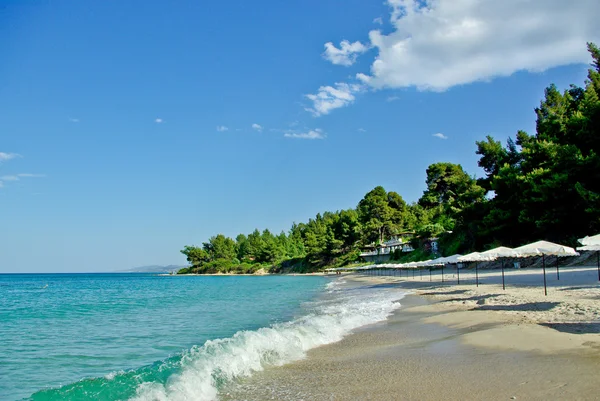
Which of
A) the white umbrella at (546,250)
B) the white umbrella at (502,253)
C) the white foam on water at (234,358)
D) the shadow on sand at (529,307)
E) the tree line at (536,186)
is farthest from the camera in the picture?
the tree line at (536,186)

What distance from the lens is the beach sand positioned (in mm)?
5772

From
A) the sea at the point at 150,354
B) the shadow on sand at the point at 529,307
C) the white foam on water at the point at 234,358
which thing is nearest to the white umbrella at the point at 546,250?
the shadow on sand at the point at 529,307

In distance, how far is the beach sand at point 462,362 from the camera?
5.77 m

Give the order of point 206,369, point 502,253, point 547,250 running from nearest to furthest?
point 206,369 < point 547,250 < point 502,253

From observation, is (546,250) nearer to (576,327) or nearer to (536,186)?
(576,327)

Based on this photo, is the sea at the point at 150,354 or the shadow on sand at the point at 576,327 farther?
the shadow on sand at the point at 576,327

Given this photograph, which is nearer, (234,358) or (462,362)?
(462,362)

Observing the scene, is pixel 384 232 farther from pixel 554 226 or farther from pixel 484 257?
pixel 484 257

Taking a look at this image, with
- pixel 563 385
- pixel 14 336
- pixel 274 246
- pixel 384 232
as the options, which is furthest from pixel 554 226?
pixel 274 246

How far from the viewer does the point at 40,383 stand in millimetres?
8820

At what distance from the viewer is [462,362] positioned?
7.41 m

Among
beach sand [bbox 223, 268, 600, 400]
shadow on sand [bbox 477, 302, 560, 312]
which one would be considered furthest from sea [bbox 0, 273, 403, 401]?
shadow on sand [bbox 477, 302, 560, 312]

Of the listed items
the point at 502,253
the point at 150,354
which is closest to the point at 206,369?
the point at 150,354

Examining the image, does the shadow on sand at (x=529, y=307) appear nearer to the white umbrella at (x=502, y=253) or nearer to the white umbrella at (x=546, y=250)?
the white umbrella at (x=546, y=250)
